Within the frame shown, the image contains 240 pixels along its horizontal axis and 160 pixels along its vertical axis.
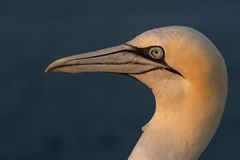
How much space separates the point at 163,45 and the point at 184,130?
599 millimetres

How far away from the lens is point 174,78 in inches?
225

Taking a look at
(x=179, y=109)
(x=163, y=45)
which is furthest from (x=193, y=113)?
(x=163, y=45)

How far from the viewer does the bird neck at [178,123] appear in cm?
566

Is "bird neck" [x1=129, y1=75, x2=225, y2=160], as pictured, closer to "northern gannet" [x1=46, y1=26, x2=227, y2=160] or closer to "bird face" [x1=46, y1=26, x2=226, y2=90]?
"northern gannet" [x1=46, y1=26, x2=227, y2=160]

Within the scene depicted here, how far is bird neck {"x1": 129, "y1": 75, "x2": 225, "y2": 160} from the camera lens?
5.66m

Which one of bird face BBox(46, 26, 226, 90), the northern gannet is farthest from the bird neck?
bird face BBox(46, 26, 226, 90)

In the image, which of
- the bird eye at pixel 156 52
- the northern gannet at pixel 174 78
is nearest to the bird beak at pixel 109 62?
the northern gannet at pixel 174 78

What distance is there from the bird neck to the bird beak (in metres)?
0.20

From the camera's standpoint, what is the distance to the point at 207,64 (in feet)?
18.2

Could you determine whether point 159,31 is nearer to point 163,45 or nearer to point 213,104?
point 163,45

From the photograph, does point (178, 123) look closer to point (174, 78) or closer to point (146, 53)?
point (174, 78)

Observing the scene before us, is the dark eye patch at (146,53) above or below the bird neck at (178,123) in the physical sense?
above

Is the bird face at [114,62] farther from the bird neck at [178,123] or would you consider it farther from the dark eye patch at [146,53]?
the bird neck at [178,123]

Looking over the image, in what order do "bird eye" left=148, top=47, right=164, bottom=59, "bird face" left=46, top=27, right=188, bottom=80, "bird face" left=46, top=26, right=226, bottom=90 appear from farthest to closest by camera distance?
"bird face" left=46, top=27, right=188, bottom=80
"bird eye" left=148, top=47, right=164, bottom=59
"bird face" left=46, top=26, right=226, bottom=90
